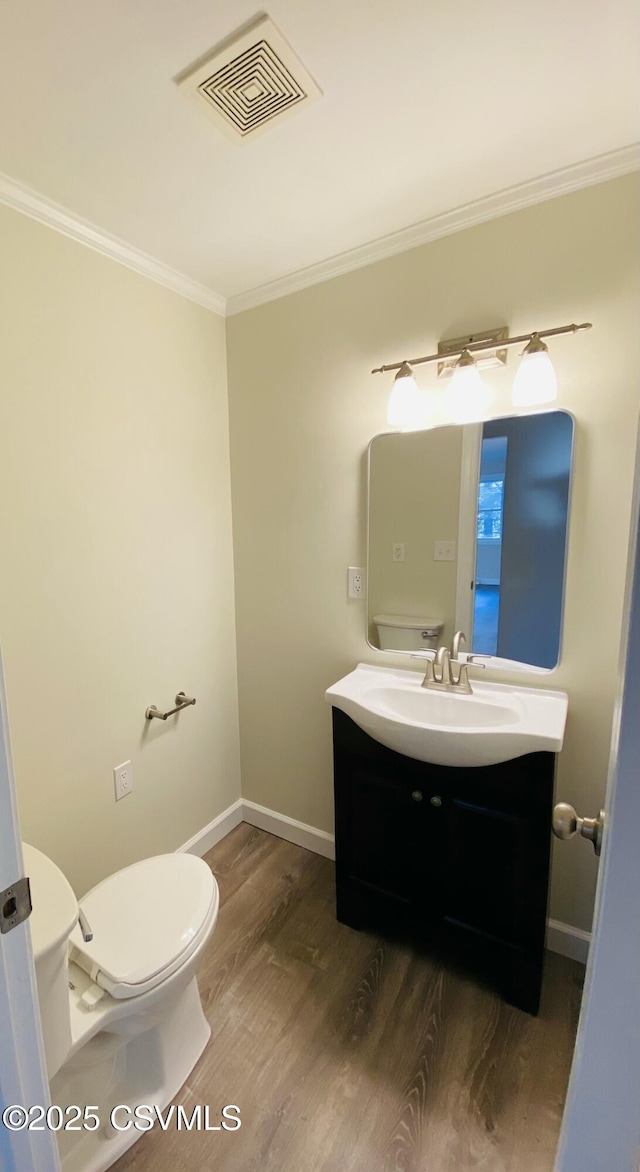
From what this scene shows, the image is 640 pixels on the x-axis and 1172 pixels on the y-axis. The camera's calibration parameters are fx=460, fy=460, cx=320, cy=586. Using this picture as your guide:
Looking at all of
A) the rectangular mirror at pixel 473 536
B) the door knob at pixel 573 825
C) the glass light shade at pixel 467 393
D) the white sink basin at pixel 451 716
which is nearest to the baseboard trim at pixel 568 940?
the white sink basin at pixel 451 716

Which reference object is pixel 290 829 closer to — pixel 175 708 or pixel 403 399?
pixel 175 708

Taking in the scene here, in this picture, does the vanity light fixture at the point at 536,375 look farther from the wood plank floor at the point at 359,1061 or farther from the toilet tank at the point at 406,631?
the wood plank floor at the point at 359,1061

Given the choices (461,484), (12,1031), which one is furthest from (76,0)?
(12,1031)

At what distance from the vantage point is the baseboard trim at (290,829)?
1.96 m

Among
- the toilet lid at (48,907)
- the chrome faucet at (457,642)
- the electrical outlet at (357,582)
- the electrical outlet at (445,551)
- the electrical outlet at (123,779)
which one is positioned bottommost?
the electrical outlet at (123,779)

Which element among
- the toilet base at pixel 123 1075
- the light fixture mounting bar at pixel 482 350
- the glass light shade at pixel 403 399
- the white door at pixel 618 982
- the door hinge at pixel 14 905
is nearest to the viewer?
the white door at pixel 618 982

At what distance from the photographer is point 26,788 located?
1.34 metres

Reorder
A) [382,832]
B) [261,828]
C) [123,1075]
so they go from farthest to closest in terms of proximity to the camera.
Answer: [261,828]
[382,832]
[123,1075]

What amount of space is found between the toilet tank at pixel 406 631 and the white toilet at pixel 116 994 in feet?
3.09

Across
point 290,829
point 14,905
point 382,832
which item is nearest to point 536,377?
point 382,832

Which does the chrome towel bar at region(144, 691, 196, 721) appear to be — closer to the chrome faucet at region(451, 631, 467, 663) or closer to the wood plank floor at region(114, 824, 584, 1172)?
the wood plank floor at region(114, 824, 584, 1172)

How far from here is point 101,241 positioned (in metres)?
1.42

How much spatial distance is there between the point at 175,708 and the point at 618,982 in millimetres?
Answer: 1562

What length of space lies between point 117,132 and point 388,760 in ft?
5.82
